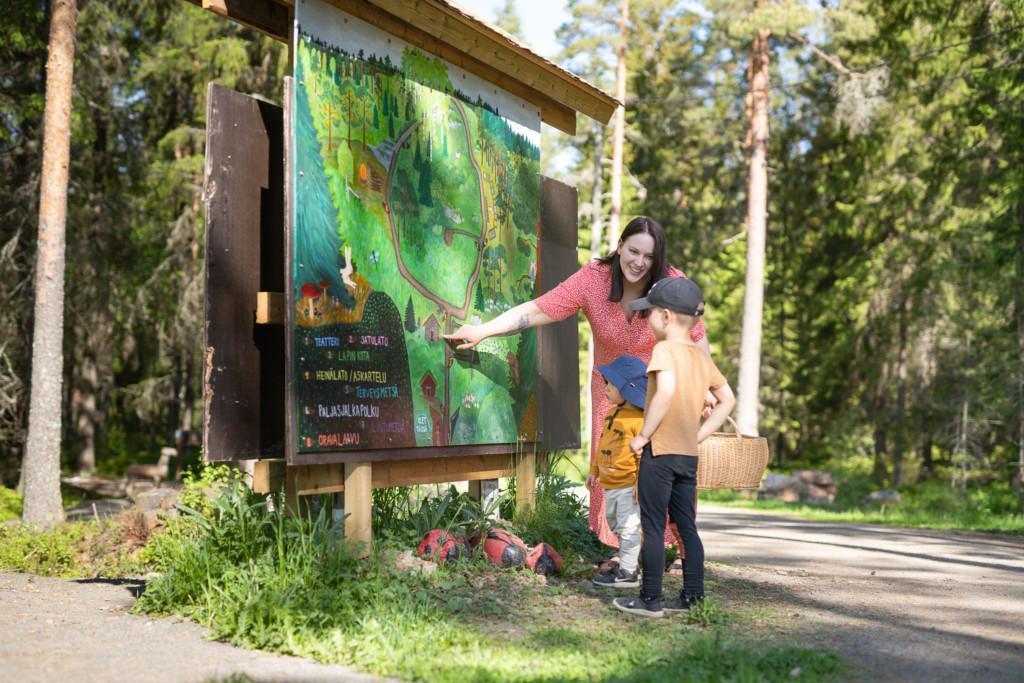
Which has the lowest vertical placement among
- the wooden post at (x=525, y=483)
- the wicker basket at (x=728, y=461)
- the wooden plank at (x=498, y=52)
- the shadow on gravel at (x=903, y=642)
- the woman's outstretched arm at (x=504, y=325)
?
the shadow on gravel at (x=903, y=642)

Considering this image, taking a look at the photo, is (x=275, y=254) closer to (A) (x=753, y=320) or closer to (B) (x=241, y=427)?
(B) (x=241, y=427)

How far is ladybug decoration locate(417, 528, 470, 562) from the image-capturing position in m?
6.12

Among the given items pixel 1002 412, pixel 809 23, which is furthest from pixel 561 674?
pixel 809 23

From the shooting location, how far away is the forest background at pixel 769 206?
17078mm

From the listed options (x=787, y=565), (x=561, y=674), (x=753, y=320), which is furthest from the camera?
(x=753, y=320)

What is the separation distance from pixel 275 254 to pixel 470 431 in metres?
1.94

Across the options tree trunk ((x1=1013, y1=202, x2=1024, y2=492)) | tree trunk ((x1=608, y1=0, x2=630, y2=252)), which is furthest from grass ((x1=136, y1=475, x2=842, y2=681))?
tree trunk ((x1=608, y1=0, x2=630, y2=252))

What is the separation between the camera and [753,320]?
20219mm

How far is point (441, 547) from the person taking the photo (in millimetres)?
6180

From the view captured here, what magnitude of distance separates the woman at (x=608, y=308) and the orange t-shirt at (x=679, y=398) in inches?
32.5

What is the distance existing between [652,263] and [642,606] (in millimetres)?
2214

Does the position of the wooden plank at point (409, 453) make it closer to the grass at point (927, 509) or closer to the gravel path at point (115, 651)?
the gravel path at point (115, 651)

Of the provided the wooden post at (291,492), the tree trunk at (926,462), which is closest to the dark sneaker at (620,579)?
the wooden post at (291,492)

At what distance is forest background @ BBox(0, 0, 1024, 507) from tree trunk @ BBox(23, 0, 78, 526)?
3202 millimetres
